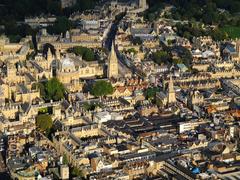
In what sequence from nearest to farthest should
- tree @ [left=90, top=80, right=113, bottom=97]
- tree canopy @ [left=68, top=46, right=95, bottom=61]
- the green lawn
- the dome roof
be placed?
tree @ [left=90, top=80, right=113, bottom=97]
the dome roof
tree canopy @ [left=68, top=46, right=95, bottom=61]
the green lawn

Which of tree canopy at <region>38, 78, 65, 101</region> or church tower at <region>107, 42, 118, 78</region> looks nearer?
tree canopy at <region>38, 78, 65, 101</region>

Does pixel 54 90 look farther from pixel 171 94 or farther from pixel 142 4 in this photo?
pixel 142 4

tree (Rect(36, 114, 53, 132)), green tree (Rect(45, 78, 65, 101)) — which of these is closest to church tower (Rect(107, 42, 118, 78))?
green tree (Rect(45, 78, 65, 101))

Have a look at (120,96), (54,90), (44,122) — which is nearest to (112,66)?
(120,96)

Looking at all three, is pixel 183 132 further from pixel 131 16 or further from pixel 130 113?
pixel 131 16

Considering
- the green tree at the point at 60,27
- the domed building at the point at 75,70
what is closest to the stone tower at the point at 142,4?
the green tree at the point at 60,27

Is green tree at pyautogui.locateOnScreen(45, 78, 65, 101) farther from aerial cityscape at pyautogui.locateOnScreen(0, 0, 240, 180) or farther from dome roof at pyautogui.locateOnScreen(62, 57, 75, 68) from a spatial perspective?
dome roof at pyautogui.locateOnScreen(62, 57, 75, 68)

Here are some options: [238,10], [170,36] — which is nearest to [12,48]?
[170,36]
